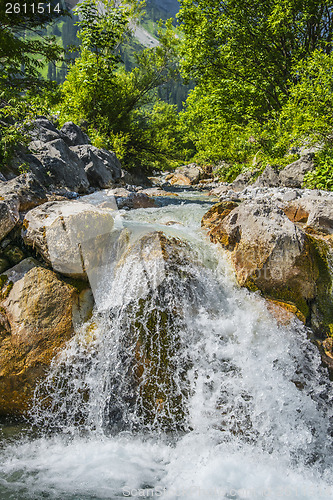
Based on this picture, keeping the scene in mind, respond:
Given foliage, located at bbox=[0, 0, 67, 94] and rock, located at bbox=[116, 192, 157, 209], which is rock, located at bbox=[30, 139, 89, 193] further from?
foliage, located at bbox=[0, 0, 67, 94]

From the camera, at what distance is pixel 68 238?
4.11 m

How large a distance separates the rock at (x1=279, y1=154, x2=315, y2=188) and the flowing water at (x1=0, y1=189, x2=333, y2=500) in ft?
25.0

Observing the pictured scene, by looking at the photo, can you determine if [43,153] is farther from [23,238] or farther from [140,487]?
[140,487]

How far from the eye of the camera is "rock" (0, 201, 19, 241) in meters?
4.04

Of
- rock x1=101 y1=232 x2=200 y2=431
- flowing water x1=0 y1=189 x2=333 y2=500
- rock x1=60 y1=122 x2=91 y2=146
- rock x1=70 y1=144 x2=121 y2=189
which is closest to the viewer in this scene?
flowing water x1=0 y1=189 x2=333 y2=500

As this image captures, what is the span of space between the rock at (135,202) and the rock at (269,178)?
197 inches

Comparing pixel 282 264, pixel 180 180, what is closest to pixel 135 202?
pixel 282 264

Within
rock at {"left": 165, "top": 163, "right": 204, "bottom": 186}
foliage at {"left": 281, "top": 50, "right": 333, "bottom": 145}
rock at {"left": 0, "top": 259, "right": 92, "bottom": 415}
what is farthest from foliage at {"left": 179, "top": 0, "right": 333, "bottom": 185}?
rock at {"left": 165, "top": 163, "right": 204, "bottom": 186}

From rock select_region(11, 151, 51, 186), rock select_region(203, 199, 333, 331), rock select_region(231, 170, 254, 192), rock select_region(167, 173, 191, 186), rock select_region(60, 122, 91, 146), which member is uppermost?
rock select_region(167, 173, 191, 186)

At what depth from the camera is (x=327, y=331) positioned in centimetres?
431

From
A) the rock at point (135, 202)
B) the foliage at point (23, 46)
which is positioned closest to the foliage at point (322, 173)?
the rock at point (135, 202)

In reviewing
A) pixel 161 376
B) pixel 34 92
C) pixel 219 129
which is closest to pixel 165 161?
pixel 219 129

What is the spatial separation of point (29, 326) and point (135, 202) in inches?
245

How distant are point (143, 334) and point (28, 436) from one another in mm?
1726
